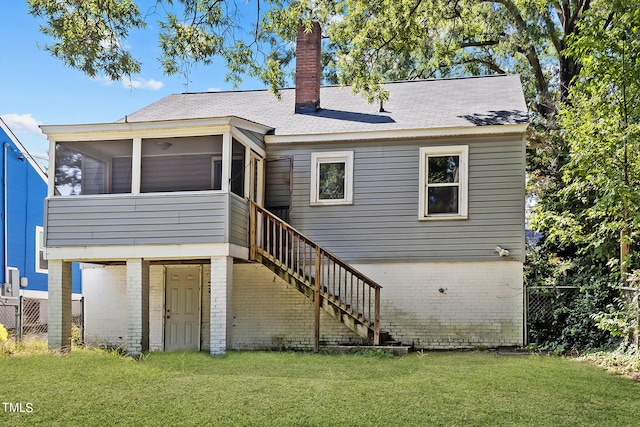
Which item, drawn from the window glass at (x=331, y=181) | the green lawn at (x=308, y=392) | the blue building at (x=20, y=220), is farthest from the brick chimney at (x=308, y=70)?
the blue building at (x=20, y=220)

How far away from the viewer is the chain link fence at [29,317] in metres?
12.8

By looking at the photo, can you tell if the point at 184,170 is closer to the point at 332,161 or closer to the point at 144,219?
the point at 144,219

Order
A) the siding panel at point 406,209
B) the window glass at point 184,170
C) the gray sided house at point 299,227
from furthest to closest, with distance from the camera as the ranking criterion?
1. the window glass at point 184,170
2. the siding panel at point 406,209
3. the gray sided house at point 299,227

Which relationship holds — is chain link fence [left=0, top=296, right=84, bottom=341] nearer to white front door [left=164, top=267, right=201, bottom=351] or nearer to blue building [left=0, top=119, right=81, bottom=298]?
blue building [left=0, top=119, right=81, bottom=298]

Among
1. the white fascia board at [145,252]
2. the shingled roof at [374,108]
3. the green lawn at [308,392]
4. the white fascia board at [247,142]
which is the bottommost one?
the green lawn at [308,392]

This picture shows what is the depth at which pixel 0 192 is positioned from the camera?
16.2m

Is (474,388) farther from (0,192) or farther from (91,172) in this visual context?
(0,192)

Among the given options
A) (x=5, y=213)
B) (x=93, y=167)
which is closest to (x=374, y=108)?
(x=93, y=167)

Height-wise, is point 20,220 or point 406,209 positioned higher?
point 406,209

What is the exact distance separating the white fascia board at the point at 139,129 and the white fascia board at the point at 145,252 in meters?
2.00

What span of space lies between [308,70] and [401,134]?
3274mm

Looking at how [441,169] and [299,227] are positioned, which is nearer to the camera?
[441,169]

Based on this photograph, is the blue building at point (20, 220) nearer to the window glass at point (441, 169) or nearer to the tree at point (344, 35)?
the tree at point (344, 35)

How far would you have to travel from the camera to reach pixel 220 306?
10.2m
